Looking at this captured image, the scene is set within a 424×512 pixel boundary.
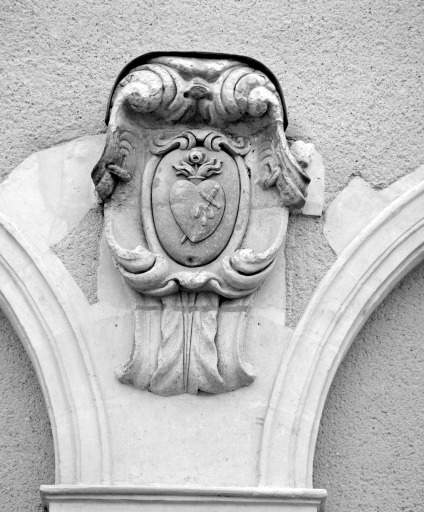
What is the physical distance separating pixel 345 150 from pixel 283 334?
2.17 feet

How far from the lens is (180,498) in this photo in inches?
123

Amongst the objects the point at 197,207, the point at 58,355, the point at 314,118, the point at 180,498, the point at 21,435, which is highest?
the point at 314,118

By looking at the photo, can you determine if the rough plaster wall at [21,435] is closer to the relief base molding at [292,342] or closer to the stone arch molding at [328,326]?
the relief base molding at [292,342]

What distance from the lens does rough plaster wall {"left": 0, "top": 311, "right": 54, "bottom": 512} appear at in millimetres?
3334

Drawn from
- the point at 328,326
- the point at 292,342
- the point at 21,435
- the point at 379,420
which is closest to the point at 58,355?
the point at 21,435

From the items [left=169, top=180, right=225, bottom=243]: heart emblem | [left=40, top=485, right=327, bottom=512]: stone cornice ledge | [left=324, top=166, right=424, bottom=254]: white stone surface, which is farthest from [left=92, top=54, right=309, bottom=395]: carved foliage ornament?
[left=40, top=485, right=327, bottom=512]: stone cornice ledge

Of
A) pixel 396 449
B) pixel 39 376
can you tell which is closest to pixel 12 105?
pixel 39 376

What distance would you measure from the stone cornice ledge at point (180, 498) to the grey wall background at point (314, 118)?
0.23 meters

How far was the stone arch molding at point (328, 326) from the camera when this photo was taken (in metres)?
A: 3.22

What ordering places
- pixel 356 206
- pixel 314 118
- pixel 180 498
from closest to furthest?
pixel 180 498 → pixel 356 206 → pixel 314 118

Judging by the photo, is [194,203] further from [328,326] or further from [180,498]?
[180,498]

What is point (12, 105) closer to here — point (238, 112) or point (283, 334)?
point (238, 112)

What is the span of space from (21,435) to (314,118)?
1.36m

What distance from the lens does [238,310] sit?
3.36 metres
